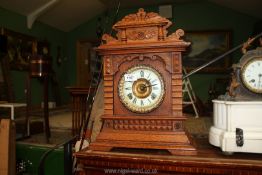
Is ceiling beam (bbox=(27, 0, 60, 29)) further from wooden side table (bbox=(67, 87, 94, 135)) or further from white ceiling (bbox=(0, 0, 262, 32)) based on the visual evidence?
wooden side table (bbox=(67, 87, 94, 135))

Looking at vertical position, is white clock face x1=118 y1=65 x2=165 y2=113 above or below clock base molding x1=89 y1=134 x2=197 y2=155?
above

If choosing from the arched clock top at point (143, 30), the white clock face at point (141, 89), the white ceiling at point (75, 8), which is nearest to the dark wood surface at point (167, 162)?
the white clock face at point (141, 89)

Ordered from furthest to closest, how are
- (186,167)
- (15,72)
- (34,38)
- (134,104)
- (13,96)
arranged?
(34,38), (15,72), (13,96), (134,104), (186,167)

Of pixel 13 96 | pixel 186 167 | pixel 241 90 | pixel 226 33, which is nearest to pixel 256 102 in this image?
pixel 241 90

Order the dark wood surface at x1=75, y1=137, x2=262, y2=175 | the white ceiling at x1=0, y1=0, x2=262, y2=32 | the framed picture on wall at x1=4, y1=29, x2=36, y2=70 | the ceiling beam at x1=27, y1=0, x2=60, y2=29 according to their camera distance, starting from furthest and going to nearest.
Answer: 1. the ceiling beam at x1=27, y1=0, x2=60, y2=29
2. the white ceiling at x1=0, y1=0, x2=262, y2=32
3. the framed picture on wall at x1=4, y1=29, x2=36, y2=70
4. the dark wood surface at x1=75, y1=137, x2=262, y2=175

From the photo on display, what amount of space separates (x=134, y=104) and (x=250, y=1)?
4.62m

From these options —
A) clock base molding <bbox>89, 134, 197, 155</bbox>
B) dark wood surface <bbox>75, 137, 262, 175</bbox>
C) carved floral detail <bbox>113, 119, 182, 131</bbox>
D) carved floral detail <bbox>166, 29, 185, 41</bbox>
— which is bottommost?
dark wood surface <bbox>75, 137, 262, 175</bbox>

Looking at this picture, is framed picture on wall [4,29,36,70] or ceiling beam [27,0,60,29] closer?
framed picture on wall [4,29,36,70]

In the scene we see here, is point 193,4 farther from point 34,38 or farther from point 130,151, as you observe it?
point 130,151

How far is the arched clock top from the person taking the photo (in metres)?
1.04

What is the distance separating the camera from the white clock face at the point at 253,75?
1005 millimetres

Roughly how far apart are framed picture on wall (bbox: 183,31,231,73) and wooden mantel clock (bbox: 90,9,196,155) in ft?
15.7

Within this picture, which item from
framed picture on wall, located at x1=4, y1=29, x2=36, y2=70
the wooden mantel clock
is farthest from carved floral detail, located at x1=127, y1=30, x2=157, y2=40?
framed picture on wall, located at x1=4, y1=29, x2=36, y2=70

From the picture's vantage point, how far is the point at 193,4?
5.96 meters
